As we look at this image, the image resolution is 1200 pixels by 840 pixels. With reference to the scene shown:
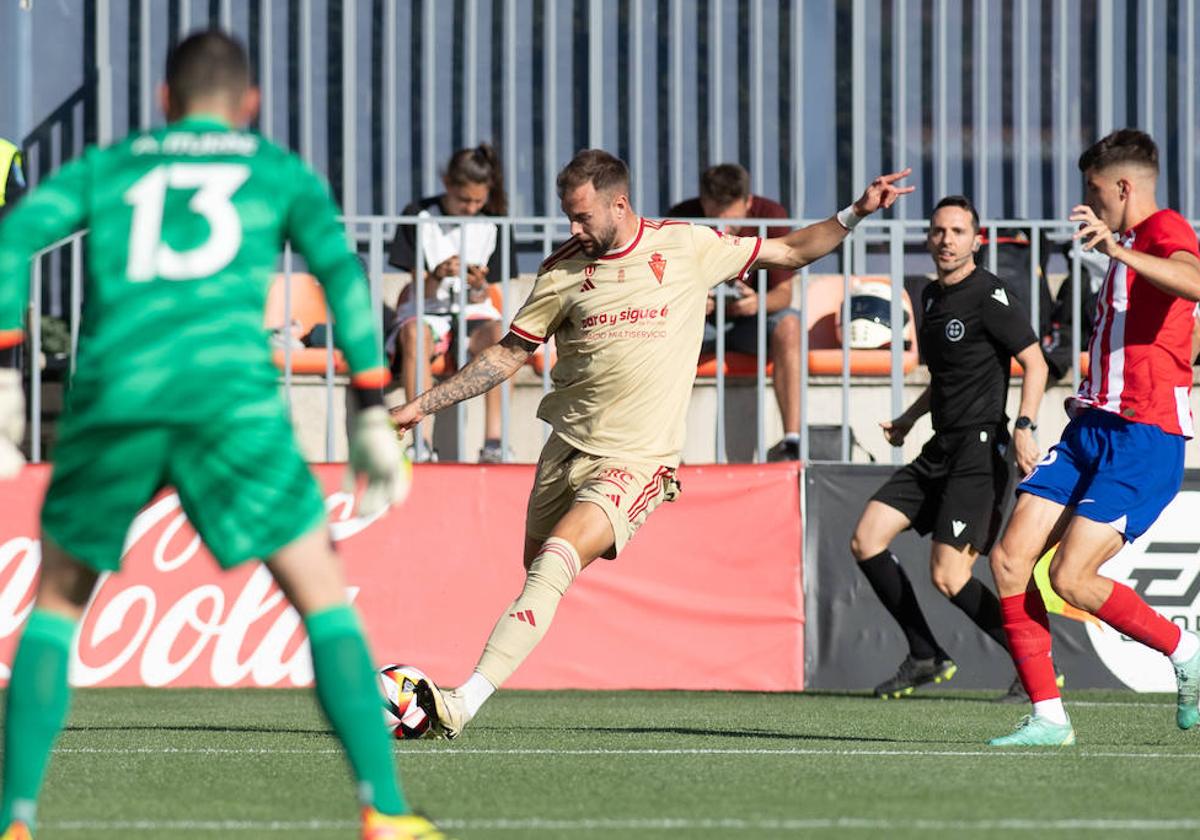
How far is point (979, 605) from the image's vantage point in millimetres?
9477

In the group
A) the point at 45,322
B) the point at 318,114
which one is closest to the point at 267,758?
the point at 45,322

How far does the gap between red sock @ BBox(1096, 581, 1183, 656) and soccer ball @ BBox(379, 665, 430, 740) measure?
2.32 m

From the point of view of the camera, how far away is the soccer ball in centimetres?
691

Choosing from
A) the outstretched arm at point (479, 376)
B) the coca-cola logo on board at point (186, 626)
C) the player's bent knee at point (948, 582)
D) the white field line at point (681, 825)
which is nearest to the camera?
the white field line at point (681, 825)

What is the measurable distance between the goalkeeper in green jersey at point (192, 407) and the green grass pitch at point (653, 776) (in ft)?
1.94

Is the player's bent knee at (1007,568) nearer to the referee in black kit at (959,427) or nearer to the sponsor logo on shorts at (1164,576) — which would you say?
the referee in black kit at (959,427)

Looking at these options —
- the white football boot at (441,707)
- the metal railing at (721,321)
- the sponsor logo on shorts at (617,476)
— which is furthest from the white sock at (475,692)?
the metal railing at (721,321)

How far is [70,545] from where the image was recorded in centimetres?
444

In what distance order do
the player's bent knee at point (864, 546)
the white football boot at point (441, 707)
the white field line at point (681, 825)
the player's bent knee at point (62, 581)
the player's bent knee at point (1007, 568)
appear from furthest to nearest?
the player's bent knee at point (864, 546) → the player's bent knee at point (1007, 568) → the white football boot at point (441, 707) → the white field line at point (681, 825) → the player's bent knee at point (62, 581)

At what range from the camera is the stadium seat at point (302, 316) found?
11.2 meters

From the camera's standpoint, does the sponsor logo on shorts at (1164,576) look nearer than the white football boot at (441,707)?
No

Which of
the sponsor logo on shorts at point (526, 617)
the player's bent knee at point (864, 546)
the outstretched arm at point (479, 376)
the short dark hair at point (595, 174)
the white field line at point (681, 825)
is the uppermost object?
the short dark hair at point (595, 174)

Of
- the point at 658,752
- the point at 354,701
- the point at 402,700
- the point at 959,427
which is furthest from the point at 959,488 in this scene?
the point at 354,701

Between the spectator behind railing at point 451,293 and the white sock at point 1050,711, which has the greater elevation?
the spectator behind railing at point 451,293
